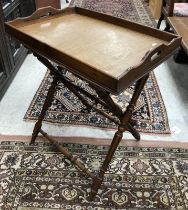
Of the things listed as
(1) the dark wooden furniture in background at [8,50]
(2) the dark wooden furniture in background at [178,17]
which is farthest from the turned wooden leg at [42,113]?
(2) the dark wooden furniture in background at [178,17]

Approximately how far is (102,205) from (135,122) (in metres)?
0.73

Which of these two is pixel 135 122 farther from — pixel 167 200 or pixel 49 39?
pixel 49 39

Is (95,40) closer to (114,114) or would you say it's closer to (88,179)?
(114,114)

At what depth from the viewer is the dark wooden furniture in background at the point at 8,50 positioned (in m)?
2.23

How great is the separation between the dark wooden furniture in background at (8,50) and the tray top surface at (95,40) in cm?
71

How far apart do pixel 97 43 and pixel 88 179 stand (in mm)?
787

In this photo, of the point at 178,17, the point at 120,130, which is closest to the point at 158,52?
the point at 120,130

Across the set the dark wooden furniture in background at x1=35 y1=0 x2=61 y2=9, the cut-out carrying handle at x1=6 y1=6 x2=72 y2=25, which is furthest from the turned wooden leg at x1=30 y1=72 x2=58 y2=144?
the dark wooden furniture in background at x1=35 y1=0 x2=61 y2=9

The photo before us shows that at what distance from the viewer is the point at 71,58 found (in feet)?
3.64

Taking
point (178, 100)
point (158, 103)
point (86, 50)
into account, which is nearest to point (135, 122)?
point (158, 103)

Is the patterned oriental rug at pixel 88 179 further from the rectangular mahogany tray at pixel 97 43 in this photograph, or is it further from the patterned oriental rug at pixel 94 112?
the rectangular mahogany tray at pixel 97 43

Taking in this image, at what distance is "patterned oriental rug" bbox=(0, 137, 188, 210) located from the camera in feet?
4.63

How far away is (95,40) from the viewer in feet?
4.27

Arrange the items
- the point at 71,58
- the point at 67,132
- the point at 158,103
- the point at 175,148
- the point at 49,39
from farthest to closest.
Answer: the point at 158,103, the point at 67,132, the point at 175,148, the point at 49,39, the point at 71,58
